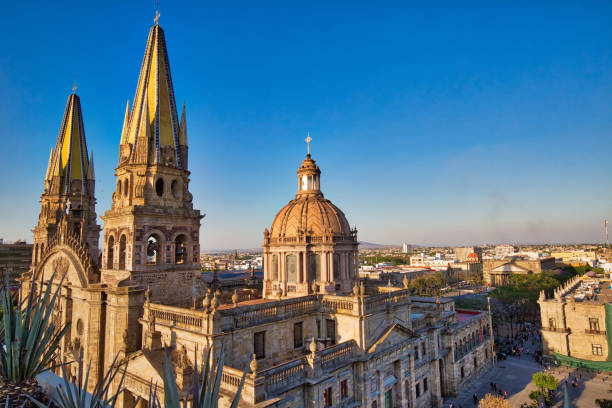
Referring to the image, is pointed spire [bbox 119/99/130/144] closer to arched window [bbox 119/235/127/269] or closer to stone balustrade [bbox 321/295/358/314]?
arched window [bbox 119/235/127/269]

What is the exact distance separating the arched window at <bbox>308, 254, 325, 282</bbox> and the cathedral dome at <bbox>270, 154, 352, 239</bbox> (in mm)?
2077

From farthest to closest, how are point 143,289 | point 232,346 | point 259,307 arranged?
point 143,289, point 259,307, point 232,346

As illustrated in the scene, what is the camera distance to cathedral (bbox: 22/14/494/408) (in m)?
20.8

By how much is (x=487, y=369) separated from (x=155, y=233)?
131 feet

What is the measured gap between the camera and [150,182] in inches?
1090

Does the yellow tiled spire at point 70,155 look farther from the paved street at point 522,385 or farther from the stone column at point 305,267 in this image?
the paved street at point 522,385

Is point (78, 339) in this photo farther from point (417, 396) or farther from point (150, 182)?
point (417, 396)

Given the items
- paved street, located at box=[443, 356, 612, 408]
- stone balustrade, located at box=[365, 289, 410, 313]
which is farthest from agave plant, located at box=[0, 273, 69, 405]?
paved street, located at box=[443, 356, 612, 408]

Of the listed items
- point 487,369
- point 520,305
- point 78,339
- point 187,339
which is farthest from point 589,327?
point 78,339

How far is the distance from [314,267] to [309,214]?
16.3 feet

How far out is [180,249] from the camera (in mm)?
29469

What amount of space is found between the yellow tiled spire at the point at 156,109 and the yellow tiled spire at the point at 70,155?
55.8 ft

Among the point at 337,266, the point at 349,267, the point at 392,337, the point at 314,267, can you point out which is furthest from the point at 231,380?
the point at 349,267

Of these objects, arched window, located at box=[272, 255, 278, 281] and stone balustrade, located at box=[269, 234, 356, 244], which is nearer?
stone balustrade, located at box=[269, 234, 356, 244]
